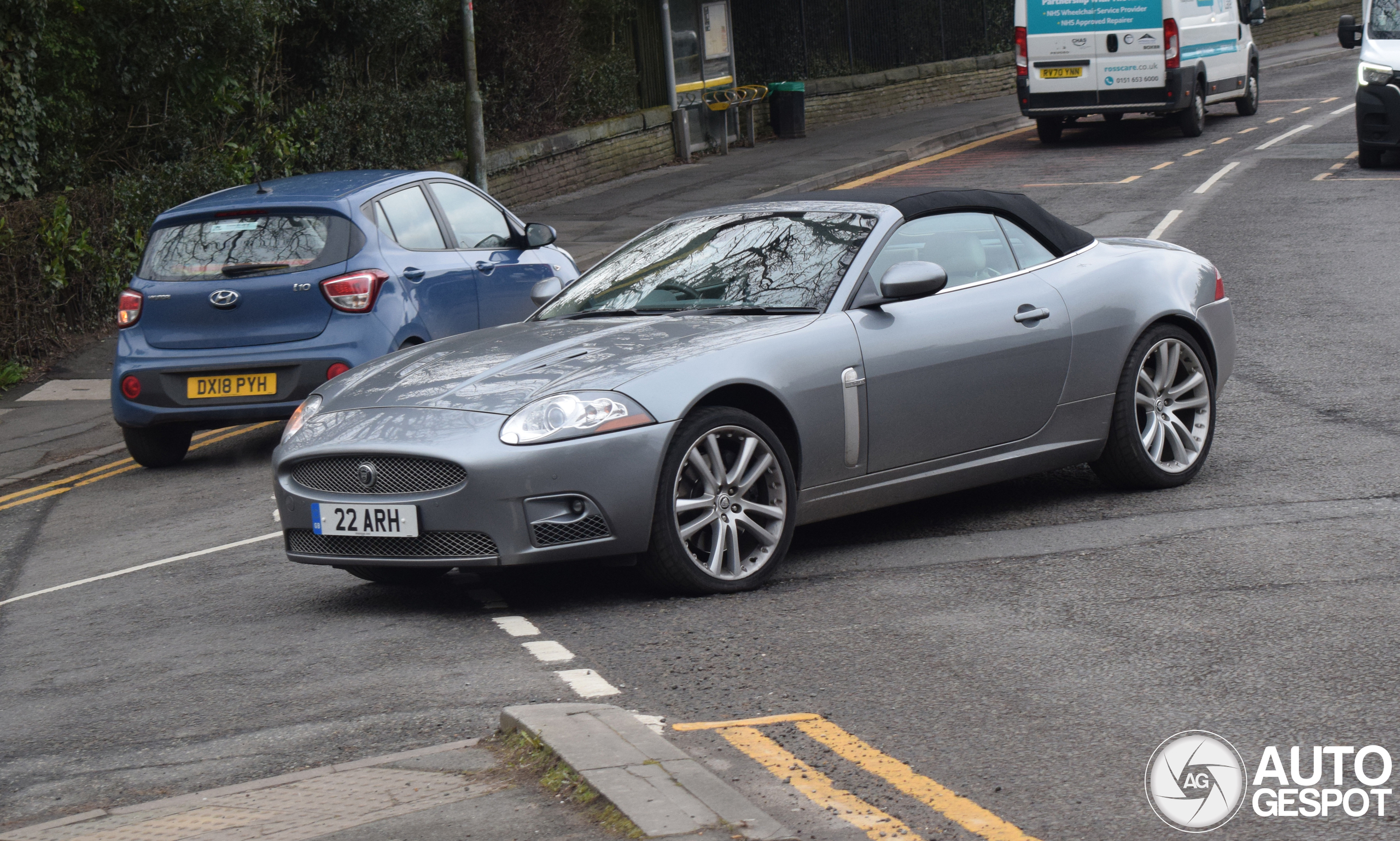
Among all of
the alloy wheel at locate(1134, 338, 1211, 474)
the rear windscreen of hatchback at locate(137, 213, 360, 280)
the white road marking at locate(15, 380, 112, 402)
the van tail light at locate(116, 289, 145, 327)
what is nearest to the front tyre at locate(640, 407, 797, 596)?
the alloy wheel at locate(1134, 338, 1211, 474)

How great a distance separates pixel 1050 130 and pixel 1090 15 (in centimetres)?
244

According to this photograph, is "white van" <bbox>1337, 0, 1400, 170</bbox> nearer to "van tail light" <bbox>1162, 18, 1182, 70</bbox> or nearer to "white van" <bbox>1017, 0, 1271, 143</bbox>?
"van tail light" <bbox>1162, 18, 1182, 70</bbox>

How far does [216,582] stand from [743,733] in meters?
3.33

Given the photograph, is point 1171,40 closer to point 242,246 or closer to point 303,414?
point 242,246

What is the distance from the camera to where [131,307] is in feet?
32.9

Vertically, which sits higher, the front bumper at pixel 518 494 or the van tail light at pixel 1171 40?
the van tail light at pixel 1171 40

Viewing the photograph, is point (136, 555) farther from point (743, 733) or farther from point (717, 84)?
point (717, 84)

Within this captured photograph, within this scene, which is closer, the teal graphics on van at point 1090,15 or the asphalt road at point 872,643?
the asphalt road at point 872,643

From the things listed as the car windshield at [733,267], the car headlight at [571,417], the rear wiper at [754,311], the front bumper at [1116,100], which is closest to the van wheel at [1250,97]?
the front bumper at [1116,100]

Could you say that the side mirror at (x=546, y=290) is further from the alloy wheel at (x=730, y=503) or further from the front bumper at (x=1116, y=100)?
the front bumper at (x=1116, y=100)

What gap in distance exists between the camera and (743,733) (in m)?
4.62

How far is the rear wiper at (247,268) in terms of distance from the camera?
32.2 ft

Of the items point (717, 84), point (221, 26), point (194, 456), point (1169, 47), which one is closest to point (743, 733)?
point (194, 456)

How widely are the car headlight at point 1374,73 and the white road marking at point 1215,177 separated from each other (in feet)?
6.51
